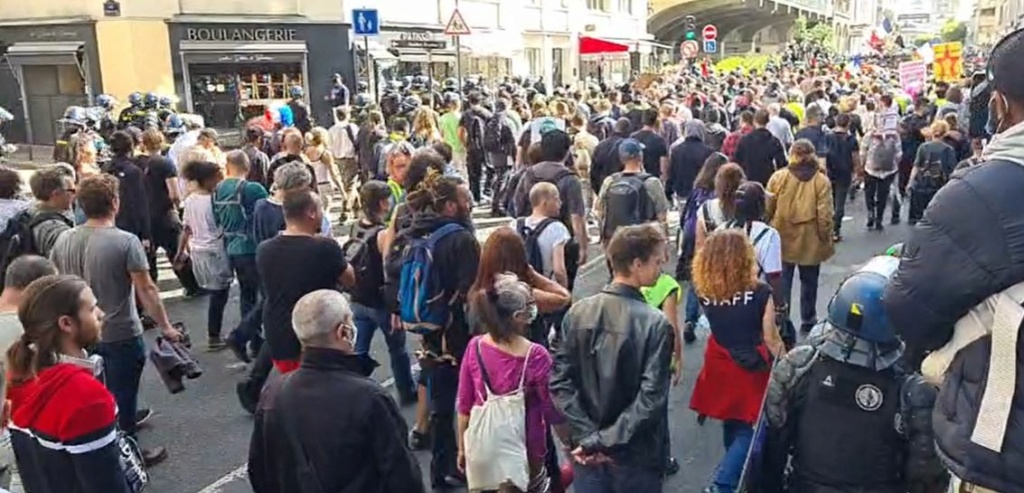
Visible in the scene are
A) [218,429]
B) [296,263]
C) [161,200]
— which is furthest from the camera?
[161,200]

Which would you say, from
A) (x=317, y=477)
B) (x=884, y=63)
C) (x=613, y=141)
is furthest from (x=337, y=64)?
(x=884, y=63)

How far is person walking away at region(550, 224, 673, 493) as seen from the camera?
3.48 m

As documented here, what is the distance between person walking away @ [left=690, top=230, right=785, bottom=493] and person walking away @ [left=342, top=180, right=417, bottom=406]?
2.16 metres

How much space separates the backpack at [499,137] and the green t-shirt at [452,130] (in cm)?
46

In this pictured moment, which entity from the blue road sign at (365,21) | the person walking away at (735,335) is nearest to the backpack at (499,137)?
the blue road sign at (365,21)

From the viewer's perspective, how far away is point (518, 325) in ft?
12.2

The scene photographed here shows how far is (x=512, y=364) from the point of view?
12.2 ft

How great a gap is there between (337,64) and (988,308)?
70.5 feet

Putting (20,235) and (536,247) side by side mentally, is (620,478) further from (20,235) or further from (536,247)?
(20,235)

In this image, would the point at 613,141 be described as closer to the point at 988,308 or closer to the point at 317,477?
the point at 317,477

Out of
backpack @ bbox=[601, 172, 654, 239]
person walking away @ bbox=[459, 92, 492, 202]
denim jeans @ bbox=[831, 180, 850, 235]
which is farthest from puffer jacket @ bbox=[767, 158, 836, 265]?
person walking away @ bbox=[459, 92, 492, 202]

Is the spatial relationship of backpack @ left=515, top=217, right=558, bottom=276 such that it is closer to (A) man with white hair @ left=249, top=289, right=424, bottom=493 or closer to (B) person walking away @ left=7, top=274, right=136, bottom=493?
(A) man with white hair @ left=249, top=289, right=424, bottom=493

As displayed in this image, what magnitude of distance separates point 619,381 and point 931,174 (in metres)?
7.81

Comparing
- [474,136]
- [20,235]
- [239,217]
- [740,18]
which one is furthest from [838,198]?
[740,18]
